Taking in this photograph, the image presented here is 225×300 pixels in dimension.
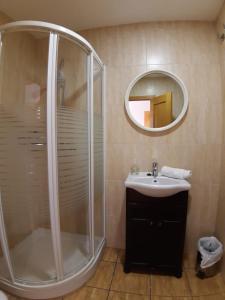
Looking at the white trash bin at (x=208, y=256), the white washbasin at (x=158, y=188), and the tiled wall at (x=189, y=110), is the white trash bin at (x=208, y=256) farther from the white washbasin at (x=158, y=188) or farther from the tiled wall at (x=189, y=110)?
the white washbasin at (x=158, y=188)

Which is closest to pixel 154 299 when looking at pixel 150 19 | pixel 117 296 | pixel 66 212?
pixel 117 296

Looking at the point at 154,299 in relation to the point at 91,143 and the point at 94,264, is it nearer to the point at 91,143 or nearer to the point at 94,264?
the point at 94,264

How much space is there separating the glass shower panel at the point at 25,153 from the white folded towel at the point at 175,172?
104 centimetres

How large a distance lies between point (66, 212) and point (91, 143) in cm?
58

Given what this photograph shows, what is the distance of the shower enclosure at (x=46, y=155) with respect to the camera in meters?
1.16

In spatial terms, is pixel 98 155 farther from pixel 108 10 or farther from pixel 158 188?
pixel 108 10

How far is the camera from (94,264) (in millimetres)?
1523

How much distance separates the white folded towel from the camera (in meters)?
1.50

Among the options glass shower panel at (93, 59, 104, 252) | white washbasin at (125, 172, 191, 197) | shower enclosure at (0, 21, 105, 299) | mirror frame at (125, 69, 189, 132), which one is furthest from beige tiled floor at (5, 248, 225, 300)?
mirror frame at (125, 69, 189, 132)

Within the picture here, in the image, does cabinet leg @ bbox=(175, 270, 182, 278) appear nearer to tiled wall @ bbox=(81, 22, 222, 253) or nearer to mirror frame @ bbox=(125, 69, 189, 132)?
tiled wall @ bbox=(81, 22, 222, 253)

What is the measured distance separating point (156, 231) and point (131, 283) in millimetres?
483

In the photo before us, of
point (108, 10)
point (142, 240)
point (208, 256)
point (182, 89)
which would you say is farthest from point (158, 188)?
A: point (108, 10)

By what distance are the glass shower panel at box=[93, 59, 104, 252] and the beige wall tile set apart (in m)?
0.32

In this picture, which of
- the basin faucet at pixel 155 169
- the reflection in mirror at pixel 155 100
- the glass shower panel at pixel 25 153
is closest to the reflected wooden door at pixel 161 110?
the reflection in mirror at pixel 155 100
